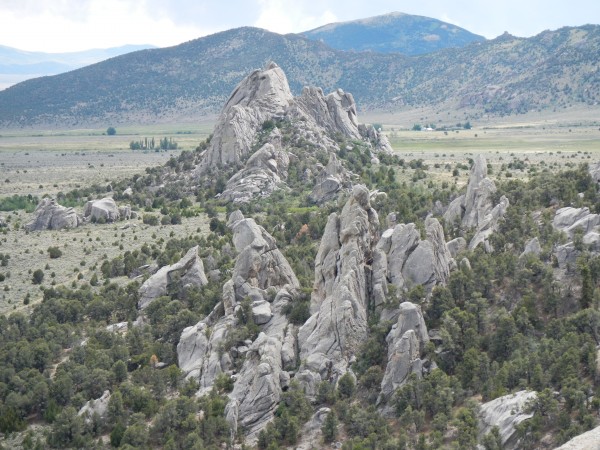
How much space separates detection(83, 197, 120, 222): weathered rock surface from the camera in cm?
10150

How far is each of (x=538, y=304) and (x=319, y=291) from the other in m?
13.0

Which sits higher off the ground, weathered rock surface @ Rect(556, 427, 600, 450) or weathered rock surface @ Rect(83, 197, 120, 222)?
weathered rock surface @ Rect(556, 427, 600, 450)

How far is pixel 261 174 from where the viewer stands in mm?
106875

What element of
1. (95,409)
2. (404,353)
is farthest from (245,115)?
(404,353)

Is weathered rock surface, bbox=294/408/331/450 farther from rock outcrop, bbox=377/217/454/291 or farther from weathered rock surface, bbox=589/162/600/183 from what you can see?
weathered rock surface, bbox=589/162/600/183

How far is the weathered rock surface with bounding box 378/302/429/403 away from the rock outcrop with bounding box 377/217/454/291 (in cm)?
488

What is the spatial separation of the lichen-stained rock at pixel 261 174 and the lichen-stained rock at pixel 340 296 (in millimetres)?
50959

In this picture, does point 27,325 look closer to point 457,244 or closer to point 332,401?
point 332,401

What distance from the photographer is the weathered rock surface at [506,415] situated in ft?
115

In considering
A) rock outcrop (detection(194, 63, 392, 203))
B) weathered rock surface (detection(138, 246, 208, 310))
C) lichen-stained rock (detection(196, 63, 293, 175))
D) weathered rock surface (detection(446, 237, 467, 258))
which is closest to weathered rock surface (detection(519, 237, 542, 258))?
weathered rock surface (detection(446, 237, 467, 258))

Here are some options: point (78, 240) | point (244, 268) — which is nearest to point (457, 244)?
point (244, 268)

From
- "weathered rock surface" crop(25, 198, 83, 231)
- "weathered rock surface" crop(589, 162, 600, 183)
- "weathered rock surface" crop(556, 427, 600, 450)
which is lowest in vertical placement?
"weathered rock surface" crop(25, 198, 83, 231)

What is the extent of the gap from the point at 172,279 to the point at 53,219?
41881 millimetres

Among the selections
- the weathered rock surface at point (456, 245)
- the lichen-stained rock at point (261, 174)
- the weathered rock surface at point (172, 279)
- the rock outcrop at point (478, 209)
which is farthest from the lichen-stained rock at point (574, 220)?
the lichen-stained rock at point (261, 174)
